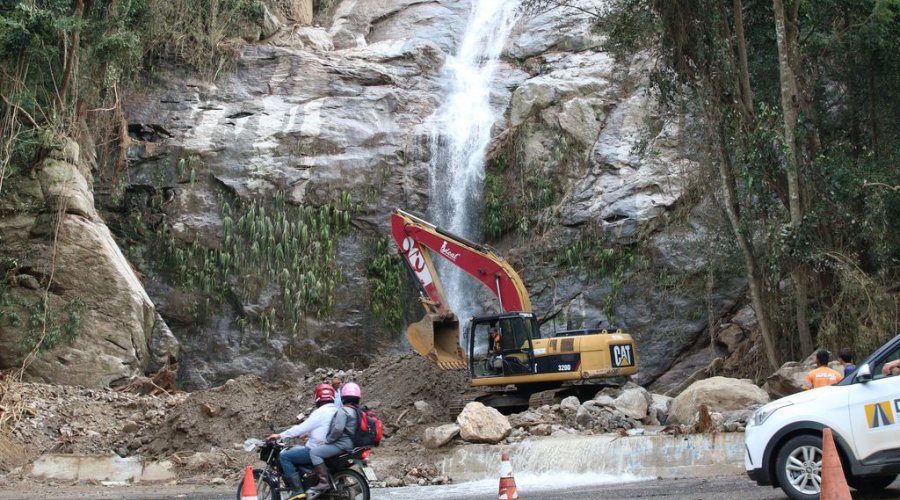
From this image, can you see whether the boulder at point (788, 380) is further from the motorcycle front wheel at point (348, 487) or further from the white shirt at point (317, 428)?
the white shirt at point (317, 428)

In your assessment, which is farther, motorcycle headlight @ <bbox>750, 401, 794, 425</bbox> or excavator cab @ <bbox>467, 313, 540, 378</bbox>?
excavator cab @ <bbox>467, 313, 540, 378</bbox>

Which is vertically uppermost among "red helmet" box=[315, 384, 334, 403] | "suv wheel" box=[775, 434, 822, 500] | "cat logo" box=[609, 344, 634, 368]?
"cat logo" box=[609, 344, 634, 368]

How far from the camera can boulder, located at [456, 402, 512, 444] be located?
1527cm

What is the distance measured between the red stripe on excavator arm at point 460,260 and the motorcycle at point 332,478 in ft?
29.8

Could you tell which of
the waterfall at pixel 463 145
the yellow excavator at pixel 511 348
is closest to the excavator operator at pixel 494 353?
the yellow excavator at pixel 511 348

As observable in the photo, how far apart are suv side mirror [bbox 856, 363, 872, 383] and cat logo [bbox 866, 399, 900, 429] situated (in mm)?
215

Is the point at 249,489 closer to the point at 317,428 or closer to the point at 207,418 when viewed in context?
the point at 317,428

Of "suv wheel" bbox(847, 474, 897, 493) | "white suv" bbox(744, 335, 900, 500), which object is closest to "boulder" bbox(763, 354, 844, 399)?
"suv wheel" bbox(847, 474, 897, 493)

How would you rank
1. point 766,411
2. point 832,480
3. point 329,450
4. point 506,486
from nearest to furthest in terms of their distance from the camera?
point 832,480, point 506,486, point 766,411, point 329,450

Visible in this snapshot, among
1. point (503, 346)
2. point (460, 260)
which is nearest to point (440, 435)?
point (503, 346)

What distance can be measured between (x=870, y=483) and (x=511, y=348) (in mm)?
8743

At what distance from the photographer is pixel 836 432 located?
8500 millimetres

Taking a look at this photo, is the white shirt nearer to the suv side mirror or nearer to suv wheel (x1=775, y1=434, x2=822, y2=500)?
suv wheel (x1=775, y1=434, x2=822, y2=500)

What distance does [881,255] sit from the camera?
698 inches
